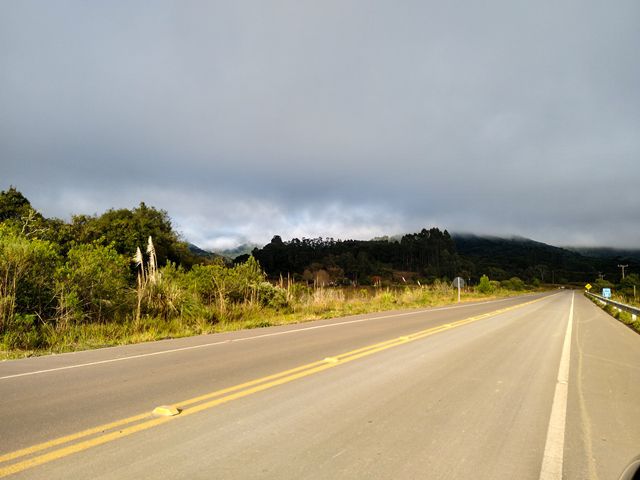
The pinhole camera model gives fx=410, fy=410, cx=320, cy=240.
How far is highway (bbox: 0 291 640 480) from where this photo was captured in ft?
11.8

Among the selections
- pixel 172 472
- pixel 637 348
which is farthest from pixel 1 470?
pixel 637 348

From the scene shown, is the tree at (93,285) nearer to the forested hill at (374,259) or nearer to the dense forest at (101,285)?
the dense forest at (101,285)

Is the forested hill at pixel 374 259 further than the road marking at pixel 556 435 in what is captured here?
Yes

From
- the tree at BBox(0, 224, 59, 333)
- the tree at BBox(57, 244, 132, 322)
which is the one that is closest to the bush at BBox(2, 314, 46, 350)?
the tree at BBox(0, 224, 59, 333)

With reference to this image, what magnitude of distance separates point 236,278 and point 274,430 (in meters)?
16.0

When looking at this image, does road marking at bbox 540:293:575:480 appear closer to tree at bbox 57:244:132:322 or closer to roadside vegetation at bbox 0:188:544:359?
roadside vegetation at bbox 0:188:544:359

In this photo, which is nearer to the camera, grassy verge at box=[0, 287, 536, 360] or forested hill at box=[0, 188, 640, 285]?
grassy verge at box=[0, 287, 536, 360]

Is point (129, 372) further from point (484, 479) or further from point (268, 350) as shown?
point (484, 479)

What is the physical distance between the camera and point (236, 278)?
2002cm

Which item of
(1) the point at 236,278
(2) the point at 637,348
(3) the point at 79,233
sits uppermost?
(3) the point at 79,233

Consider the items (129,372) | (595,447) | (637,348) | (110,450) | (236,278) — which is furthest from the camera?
(236,278)

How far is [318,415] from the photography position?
4.89 meters

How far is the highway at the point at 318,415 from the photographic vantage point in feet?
11.8

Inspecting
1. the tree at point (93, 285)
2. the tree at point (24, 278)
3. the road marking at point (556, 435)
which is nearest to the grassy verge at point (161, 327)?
the tree at point (93, 285)
